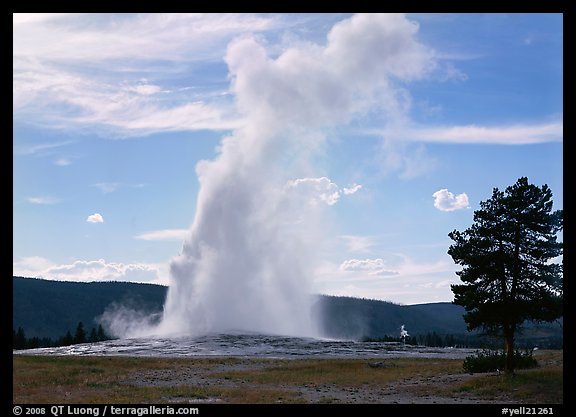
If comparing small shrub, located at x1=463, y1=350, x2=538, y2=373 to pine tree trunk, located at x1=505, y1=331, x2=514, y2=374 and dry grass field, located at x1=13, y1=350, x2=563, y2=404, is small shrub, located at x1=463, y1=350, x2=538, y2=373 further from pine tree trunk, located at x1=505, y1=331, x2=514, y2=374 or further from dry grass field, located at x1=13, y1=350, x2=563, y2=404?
pine tree trunk, located at x1=505, y1=331, x2=514, y2=374

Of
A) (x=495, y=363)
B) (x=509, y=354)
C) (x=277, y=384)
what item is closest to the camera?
(x=509, y=354)

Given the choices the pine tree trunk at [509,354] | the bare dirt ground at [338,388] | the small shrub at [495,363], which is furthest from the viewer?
the small shrub at [495,363]

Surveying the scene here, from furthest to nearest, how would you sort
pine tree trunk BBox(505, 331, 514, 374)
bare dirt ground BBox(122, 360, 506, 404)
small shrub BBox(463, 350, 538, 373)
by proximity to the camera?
small shrub BBox(463, 350, 538, 373) < pine tree trunk BBox(505, 331, 514, 374) < bare dirt ground BBox(122, 360, 506, 404)

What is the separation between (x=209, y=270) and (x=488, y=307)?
121691 millimetres

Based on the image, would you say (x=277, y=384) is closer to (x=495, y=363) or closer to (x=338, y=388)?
(x=338, y=388)

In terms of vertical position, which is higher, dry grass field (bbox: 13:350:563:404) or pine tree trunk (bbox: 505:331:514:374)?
pine tree trunk (bbox: 505:331:514:374)

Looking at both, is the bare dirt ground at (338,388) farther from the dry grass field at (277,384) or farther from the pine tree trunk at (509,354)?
the pine tree trunk at (509,354)

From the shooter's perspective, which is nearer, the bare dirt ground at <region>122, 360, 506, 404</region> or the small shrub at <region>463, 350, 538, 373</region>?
the bare dirt ground at <region>122, 360, 506, 404</region>

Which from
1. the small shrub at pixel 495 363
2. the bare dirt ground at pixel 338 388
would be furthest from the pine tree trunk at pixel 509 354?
the bare dirt ground at pixel 338 388

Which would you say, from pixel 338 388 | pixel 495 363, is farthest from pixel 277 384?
pixel 495 363

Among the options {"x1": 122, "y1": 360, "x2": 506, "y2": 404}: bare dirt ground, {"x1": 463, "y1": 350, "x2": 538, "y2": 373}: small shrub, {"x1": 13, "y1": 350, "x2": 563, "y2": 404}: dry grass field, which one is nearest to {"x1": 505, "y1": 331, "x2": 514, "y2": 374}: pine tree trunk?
{"x1": 13, "y1": 350, "x2": 563, "y2": 404}: dry grass field

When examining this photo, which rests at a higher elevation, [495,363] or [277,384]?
[495,363]
